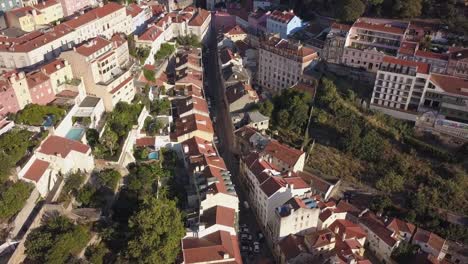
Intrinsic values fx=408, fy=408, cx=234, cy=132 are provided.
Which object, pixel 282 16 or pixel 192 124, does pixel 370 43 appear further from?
pixel 192 124

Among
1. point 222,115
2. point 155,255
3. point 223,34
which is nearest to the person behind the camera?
Result: point 155,255

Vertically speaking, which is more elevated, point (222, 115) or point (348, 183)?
point (222, 115)

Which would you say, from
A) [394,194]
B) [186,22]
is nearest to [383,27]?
[394,194]

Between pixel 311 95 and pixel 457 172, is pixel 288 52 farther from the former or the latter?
pixel 457 172

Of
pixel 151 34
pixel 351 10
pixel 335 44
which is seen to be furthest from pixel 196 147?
pixel 351 10

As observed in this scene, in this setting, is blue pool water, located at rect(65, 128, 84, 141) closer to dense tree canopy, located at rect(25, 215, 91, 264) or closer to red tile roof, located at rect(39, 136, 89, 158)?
red tile roof, located at rect(39, 136, 89, 158)

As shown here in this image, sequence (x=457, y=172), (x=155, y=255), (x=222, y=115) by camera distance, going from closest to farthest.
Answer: (x=155, y=255)
(x=457, y=172)
(x=222, y=115)

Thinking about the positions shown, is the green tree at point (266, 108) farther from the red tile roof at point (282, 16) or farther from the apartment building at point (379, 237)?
the red tile roof at point (282, 16)

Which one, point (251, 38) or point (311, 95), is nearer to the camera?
point (311, 95)
